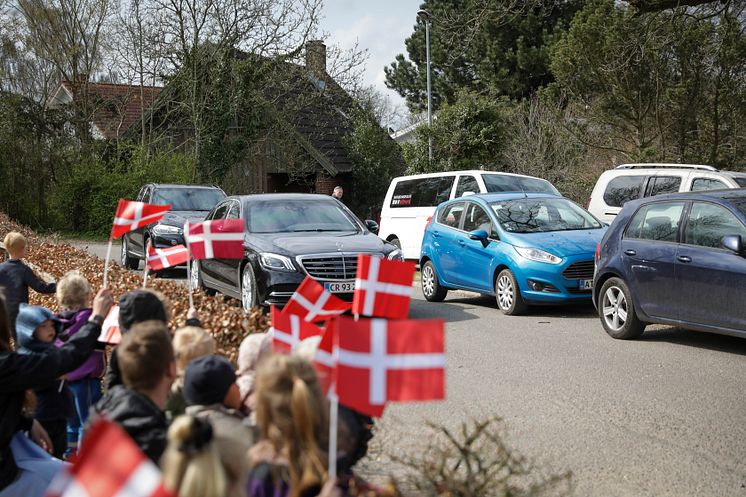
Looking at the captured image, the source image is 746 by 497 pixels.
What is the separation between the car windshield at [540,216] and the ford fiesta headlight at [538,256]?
2.15ft

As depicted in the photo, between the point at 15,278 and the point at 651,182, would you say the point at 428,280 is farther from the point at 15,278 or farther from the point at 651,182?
the point at 15,278

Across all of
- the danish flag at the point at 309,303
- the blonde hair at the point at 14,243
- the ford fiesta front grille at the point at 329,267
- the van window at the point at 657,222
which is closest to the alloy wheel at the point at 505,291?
the ford fiesta front grille at the point at 329,267

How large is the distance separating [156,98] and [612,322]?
28299mm

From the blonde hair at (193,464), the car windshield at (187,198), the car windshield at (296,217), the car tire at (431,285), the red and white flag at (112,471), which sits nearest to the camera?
the red and white flag at (112,471)

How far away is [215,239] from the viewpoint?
7020 mm

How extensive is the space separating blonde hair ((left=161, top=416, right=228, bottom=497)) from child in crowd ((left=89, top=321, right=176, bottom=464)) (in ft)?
3.30

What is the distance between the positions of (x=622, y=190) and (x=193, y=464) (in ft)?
48.3

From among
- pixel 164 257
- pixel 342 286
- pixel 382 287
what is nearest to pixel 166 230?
pixel 342 286

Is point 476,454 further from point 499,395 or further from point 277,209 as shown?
point 277,209

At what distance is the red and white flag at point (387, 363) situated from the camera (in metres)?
2.95

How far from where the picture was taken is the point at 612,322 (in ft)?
34.1

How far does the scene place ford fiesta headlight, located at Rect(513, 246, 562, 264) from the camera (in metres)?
12.2

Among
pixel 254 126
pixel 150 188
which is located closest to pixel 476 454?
pixel 150 188

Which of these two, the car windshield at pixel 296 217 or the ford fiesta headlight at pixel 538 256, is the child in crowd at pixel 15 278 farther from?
the ford fiesta headlight at pixel 538 256
